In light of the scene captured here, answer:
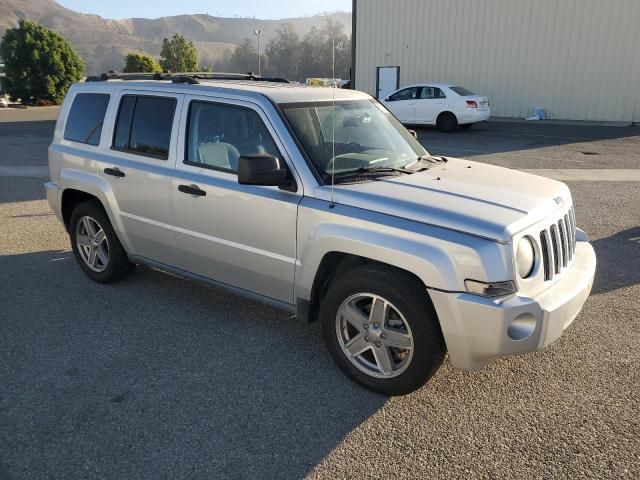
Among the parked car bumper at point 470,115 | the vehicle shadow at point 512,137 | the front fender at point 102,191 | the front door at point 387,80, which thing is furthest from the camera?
the front door at point 387,80

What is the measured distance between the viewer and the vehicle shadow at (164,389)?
9.30ft

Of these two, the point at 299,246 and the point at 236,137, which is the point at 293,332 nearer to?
the point at 299,246

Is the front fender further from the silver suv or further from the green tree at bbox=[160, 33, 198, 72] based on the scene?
the green tree at bbox=[160, 33, 198, 72]

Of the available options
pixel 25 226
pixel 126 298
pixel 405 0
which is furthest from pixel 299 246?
pixel 405 0

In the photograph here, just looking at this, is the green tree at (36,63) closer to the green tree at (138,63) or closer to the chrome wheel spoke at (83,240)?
the green tree at (138,63)

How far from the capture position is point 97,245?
5160 millimetres

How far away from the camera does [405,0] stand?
84.2 feet

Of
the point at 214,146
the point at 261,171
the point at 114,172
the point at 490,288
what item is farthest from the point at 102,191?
the point at 490,288

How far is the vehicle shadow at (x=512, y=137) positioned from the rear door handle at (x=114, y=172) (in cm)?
1017

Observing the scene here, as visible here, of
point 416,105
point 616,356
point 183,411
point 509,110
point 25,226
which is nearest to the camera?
point 183,411

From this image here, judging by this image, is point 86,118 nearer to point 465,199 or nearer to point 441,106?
point 465,199

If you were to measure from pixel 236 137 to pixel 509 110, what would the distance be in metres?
23.0

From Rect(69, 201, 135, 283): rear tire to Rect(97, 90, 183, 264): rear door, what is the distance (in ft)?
0.78

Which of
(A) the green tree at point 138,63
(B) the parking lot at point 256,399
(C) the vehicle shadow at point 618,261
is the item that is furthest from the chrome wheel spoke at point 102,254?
(A) the green tree at point 138,63
